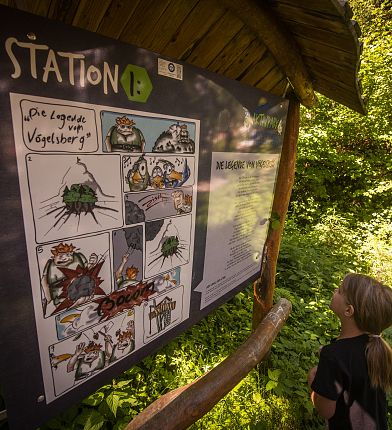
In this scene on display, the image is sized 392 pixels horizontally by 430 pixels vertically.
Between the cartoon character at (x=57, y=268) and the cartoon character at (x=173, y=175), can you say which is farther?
the cartoon character at (x=173, y=175)

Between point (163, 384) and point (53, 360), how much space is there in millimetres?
1746

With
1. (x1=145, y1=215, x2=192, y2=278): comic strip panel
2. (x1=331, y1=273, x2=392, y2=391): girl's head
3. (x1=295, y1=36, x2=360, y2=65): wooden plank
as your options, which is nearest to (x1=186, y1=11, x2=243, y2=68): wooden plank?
(x1=295, y1=36, x2=360, y2=65): wooden plank

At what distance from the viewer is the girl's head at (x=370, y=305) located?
5.25 feet

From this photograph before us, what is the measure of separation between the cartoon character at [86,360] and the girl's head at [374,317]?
1369 millimetres

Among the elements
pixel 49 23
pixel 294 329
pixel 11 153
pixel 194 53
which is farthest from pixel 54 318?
pixel 294 329

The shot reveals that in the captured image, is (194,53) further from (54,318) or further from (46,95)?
(54,318)

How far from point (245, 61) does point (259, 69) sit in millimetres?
160

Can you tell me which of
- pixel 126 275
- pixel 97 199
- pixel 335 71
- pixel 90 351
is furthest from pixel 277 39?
pixel 90 351

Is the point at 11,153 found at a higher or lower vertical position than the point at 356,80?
lower

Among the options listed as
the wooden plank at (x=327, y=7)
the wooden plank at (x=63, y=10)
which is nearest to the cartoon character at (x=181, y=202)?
the wooden plank at (x=63, y=10)

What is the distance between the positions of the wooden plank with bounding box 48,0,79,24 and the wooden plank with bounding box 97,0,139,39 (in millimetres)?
99

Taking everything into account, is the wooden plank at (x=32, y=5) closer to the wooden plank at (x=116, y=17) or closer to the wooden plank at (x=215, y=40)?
the wooden plank at (x=116, y=17)

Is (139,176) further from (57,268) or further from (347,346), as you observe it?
(347,346)

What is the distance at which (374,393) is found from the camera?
160 cm
